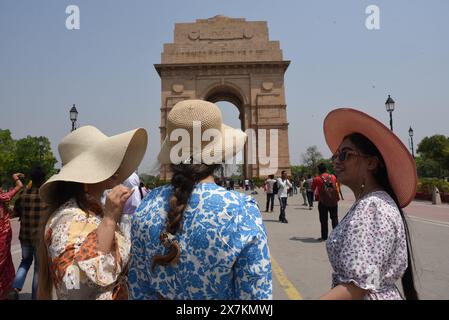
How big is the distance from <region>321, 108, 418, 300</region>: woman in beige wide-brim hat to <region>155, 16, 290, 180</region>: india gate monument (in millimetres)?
37722

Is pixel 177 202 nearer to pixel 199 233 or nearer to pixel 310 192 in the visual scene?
pixel 199 233

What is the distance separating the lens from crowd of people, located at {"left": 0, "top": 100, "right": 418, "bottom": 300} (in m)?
1.49

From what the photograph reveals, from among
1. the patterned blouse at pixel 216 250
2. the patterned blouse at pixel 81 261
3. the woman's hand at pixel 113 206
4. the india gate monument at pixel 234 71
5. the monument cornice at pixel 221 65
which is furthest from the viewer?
the monument cornice at pixel 221 65

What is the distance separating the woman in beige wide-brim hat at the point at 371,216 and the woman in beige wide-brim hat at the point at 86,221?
1.16 meters

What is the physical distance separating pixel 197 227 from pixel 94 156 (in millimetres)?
998

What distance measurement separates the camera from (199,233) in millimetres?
1479

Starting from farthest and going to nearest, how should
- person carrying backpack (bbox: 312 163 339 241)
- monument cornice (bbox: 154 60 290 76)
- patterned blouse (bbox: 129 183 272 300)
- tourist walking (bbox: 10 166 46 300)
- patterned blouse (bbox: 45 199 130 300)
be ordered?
1. monument cornice (bbox: 154 60 290 76)
2. person carrying backpack (bbox: 312 163 339 241)
3. tourist walking (bbox: 10 166 46 300)
4. patterned blouse (bbox: 45 199 130 300)
5. patterned blouse (bbox: 129 183 272 300)

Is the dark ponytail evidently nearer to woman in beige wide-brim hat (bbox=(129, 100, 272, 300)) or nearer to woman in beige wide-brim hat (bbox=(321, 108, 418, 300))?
woman in beige wide-brim hat (bbox=(321, 108, 418, 300))

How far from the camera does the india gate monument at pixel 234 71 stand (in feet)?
132

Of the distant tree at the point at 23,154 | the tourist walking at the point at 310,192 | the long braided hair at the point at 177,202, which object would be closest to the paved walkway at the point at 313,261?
the long braided hair at the point at 177,202

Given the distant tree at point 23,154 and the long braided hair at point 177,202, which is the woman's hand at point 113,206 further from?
the distant tree at point 23,154

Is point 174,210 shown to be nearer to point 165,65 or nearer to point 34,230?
point 34,230

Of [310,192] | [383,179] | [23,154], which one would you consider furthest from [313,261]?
[23,154]

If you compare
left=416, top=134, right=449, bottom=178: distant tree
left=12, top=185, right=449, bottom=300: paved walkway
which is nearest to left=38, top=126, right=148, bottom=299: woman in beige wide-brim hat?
left=12, top=185, right=449, bottom=300: paved walkway
